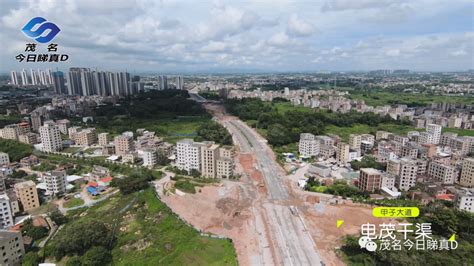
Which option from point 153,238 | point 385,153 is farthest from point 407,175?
point 153,238

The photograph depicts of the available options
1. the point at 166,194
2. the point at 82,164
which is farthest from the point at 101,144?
the point at 166,194

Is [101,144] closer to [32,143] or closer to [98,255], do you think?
[32,143]

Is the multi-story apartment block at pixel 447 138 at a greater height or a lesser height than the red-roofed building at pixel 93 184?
greater

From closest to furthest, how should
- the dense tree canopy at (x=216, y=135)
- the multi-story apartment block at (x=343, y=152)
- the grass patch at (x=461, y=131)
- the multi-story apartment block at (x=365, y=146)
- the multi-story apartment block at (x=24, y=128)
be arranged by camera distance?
the multi-story apartment block at (x=343, y=152) < the multi-story apartment block at (x=365, y=146) < the dense tree canopy at (x=216, y=135) < the multi-story apartment block at (x=24, y=128) < the grass patch at (x=461, y=131)

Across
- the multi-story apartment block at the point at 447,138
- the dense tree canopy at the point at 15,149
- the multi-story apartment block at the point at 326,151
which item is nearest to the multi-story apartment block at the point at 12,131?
the dense tree canopy at the point at 15,149

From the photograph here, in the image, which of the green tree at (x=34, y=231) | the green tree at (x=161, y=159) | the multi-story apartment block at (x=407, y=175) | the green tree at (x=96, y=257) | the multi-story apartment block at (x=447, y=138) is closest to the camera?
the green tree at (x=96, y=257)

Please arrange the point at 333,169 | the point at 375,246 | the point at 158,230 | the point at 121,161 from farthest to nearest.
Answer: the point at 121,161, the point at 333,169, the point at 158,230, the point at 375,246

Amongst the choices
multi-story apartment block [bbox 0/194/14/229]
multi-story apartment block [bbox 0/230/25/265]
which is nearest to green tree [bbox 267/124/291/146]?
multi-story apartment block [bbox 0/194/14/229]

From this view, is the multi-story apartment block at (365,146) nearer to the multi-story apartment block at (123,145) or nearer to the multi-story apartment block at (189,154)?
the multi-story apartment block at (189,154)
